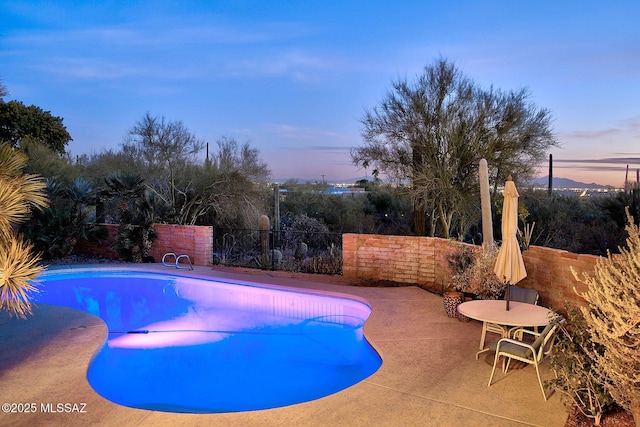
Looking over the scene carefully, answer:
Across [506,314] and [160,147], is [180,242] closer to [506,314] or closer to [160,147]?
[160,147]

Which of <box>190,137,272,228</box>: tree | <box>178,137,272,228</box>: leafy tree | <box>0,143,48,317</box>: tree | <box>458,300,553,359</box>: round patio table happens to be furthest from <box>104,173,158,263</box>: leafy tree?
<box>458,300,553,359</box>: round patio table

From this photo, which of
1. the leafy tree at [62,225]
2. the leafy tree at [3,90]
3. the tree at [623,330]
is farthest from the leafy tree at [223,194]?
the tree at [623,330]

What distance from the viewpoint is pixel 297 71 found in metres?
17.6

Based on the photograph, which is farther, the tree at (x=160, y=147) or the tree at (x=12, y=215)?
the tree at (x=160, y=147)

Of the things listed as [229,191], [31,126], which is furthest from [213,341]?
[31,126]

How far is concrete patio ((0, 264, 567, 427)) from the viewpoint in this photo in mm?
3693

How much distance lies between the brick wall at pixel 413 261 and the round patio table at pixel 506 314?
143cm

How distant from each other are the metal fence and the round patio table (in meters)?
5.22

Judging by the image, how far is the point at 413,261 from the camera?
9.12 m

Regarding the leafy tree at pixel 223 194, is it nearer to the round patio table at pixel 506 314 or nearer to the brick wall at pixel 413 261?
the brick wall at pixel 413 261

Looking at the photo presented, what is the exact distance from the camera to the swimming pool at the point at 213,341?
505cm

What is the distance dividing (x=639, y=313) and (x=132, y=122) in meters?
16.5

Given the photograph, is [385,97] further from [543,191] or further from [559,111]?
[543,191]

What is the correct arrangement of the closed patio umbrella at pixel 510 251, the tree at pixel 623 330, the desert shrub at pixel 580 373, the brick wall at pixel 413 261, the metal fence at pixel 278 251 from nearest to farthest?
the tree at pixel 623 330 → the desert shrub at pixel 580 373 → the closed patio umbrella at pixel 510 251 → the brick wall at pixel 413 261 → the metal fence at pixel 278 251
